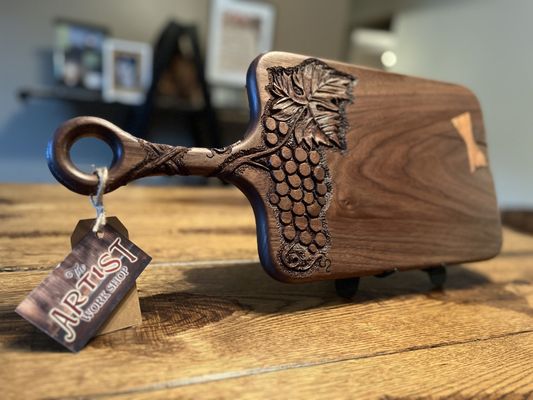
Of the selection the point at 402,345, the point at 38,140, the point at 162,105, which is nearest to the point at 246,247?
the point at 402,345

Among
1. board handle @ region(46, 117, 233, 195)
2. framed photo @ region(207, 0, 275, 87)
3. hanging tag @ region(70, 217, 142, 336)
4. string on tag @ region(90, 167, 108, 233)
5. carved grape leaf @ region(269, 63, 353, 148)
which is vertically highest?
framed photo @ region(207, 0, 275, 87)

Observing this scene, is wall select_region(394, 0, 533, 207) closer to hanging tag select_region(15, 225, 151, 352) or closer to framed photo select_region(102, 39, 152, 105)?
framed photo select_region(102, 39, 152, 105)

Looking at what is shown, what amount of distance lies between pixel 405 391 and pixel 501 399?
92 millimetres

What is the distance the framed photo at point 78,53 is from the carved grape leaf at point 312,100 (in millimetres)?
1499

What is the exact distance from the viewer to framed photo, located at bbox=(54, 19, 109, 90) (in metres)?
1.71

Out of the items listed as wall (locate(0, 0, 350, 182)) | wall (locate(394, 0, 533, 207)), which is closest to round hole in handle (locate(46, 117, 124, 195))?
wall (locate(0, 0, 350, 182))

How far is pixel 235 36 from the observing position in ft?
6.50

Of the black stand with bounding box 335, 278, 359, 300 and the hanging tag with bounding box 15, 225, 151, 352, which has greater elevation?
the hanging tag with bounding box 15, 225, 151, 352

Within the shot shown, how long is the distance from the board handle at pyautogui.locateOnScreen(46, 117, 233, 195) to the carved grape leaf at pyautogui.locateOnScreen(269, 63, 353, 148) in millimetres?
110

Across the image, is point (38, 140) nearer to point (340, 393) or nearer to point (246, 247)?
point (246, 247)

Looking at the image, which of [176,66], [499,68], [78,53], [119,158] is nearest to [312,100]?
[119,158]

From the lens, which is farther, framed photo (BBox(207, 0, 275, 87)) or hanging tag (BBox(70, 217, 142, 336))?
framed photo (BBox(207, 0, 275, 87))

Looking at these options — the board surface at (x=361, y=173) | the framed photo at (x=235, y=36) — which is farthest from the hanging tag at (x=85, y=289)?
the framed photo at (x=235, y=36)

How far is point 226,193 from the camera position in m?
1.31
